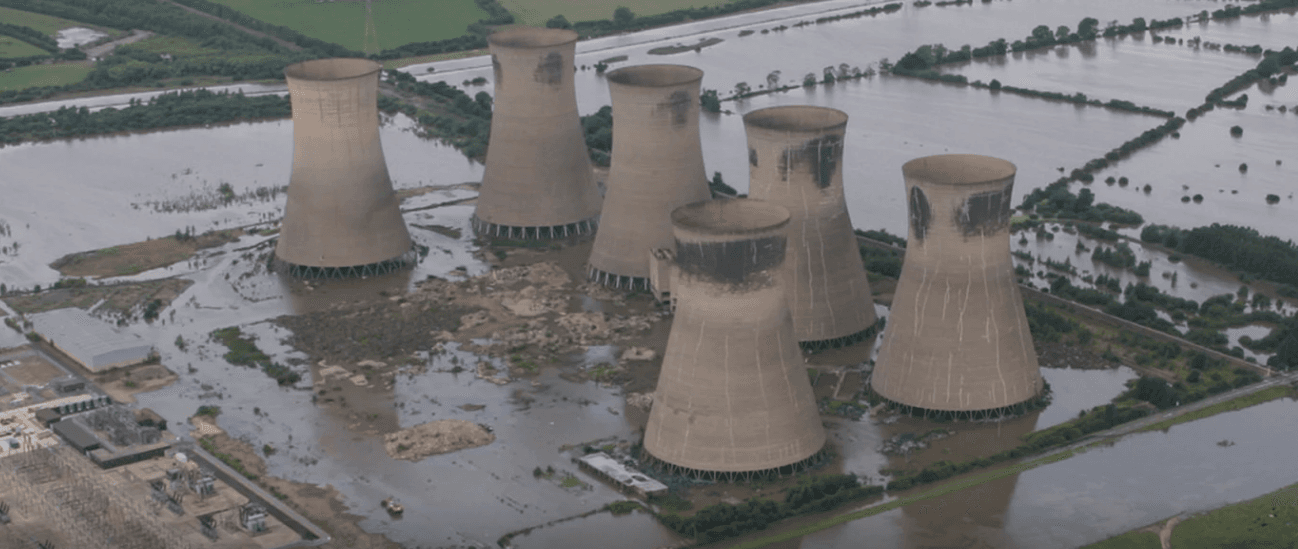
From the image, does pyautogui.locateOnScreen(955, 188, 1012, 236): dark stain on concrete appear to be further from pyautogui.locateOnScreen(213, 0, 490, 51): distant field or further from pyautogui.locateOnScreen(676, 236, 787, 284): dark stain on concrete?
pyautogui.locateOnScreen(213, 0, 490, 51): distant field

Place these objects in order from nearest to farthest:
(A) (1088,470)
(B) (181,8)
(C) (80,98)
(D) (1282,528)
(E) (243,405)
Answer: (D) (1282,528)
(A) (1088,470)
(E) (243,405)
(C) (80,98)
(B) (181,8)

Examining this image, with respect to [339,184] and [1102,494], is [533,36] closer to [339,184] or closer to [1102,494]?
[339,184]

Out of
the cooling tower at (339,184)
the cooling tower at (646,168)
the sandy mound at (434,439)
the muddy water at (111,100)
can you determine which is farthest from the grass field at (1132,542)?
the muddy water at (111,100)

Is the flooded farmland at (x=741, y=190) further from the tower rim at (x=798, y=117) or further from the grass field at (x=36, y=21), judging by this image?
the grass field at (x=36, y=21)

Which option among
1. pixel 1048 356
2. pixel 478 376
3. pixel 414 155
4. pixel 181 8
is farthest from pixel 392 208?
pixel 181 8

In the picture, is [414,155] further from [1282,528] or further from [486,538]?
[1282,528]

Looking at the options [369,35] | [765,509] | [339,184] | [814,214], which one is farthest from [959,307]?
[369,35]
